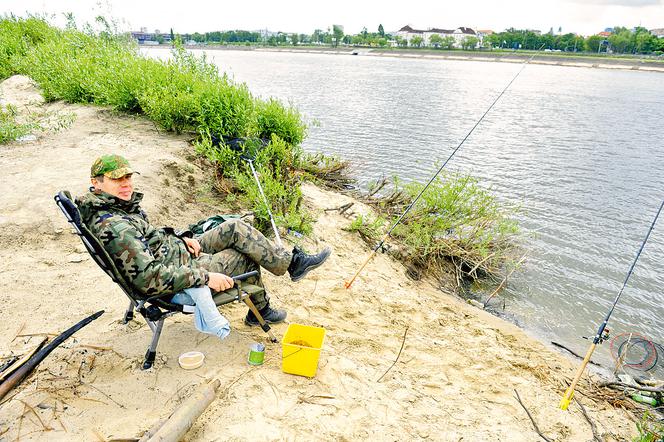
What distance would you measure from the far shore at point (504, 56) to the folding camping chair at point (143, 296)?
44.9m

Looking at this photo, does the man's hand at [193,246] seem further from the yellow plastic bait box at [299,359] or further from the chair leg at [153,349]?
the yellow plastic bait box at [299,359]

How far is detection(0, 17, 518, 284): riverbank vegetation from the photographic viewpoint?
660cm

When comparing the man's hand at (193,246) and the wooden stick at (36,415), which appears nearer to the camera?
the wooden stick at (36,415)

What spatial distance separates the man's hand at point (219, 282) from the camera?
10.8ft

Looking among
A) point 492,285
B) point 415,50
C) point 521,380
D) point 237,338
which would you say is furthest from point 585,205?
point 415,50

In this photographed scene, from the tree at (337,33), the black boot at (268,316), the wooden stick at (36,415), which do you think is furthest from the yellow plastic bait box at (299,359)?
the tree at (337,33)

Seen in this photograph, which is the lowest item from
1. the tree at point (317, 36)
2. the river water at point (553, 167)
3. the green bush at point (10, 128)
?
the river water at point (553, 167)

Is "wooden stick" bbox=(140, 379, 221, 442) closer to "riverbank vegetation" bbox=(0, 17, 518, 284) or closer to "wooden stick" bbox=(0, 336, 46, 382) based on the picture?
"wooden stick" bbox=(0, 336, 46, 382)

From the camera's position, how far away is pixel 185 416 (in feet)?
9.04

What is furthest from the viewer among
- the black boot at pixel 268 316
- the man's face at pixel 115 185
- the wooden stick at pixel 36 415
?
the black boot at pixel 268 316

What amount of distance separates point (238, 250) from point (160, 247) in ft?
2.15

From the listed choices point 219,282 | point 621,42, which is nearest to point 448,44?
point 621,42

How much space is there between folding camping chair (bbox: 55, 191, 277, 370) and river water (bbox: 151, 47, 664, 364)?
14.6 feet

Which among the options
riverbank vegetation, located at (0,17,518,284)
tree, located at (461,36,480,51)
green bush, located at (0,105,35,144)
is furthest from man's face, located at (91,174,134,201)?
tree, located at (461,36,480,51)
